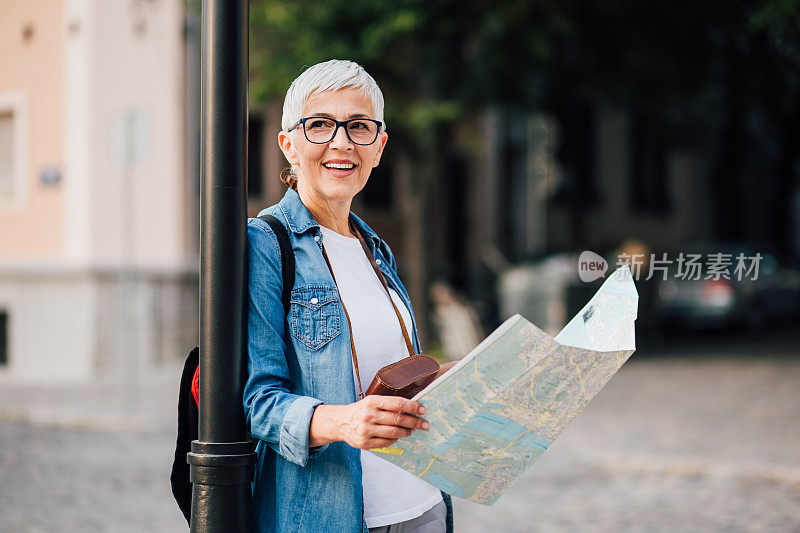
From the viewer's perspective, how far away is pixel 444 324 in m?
14.0

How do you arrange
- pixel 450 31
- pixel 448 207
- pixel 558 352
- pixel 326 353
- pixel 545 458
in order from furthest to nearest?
pixel 448 207, pixel 450 31, pixel 545 458, pixel 326 353, pixel 558 352

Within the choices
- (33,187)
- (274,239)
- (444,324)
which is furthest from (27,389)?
(274,239)

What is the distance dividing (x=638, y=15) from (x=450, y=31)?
3.58 metres

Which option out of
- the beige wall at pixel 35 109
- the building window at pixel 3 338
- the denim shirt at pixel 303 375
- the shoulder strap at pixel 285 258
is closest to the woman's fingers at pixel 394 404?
the denim shirt at pixel 303 375

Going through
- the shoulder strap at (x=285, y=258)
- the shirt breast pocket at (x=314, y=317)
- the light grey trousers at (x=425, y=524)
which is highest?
the shoulder strap at (x=285, y=258)

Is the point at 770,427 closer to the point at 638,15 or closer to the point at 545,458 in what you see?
the point at 545,458

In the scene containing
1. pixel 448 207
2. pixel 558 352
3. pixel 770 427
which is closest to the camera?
pixel 558 352

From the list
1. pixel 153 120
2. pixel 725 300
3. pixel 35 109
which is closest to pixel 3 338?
pixel 35 109

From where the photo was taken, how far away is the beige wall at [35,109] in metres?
14.8

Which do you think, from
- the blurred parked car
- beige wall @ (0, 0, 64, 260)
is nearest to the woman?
beige wall @ (0, 0, 64, 260)

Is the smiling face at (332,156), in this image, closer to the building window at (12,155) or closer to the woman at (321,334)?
the woman at (321,334)

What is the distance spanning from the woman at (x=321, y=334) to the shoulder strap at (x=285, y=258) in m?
0.01

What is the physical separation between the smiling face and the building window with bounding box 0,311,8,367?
13.8 metres

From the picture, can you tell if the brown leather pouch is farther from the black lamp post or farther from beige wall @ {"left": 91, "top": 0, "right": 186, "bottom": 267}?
beige wall @ {"left": 91, "top": 0, "right": 186, "bottom": 267}
